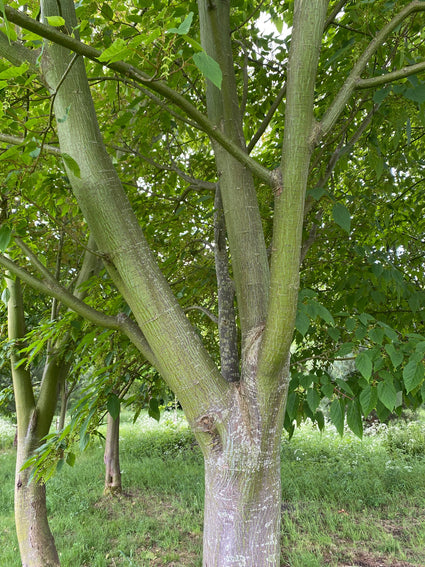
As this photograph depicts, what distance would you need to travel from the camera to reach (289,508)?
4902 mm

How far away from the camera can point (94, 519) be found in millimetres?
4828

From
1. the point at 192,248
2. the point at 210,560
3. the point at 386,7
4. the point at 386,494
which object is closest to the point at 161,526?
the point at 386,494

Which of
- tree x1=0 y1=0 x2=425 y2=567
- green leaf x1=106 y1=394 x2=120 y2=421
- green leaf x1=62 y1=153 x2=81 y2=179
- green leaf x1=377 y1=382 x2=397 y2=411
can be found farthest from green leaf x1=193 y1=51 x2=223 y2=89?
green leaf x1=106 y1=394 x2=120 y2=421

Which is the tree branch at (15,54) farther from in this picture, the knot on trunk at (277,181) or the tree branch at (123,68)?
the knot on trunk at (277,181)

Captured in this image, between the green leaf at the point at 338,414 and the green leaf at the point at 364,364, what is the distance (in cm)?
17

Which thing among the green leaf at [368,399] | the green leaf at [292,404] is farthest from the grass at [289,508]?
the green leaf at [368,399]

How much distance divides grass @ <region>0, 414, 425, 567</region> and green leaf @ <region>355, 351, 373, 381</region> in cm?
233

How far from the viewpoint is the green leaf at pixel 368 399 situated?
1383mm

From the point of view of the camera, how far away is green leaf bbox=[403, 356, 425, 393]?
51.3 inches

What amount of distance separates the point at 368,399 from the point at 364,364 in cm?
14

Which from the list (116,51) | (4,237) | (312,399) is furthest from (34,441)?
(116,51)

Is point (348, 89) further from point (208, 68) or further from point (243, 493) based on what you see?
point (243, 493)

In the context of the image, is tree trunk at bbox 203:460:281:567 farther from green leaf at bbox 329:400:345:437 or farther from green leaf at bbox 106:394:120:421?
green leaf at bbox 106:394:120:421

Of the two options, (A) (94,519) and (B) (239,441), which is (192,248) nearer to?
(B) (239,441)
